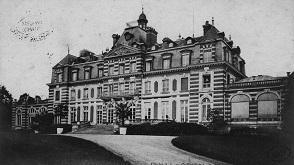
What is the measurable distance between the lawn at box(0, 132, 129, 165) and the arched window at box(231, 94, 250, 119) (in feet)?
60.6

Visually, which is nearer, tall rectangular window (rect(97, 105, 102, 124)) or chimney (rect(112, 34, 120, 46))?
tall rectangular window (rect(97, 105, 102, 124))

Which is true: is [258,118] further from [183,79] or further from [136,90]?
[136,90]

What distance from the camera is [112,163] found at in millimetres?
15656

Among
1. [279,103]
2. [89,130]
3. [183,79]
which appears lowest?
[89,130]

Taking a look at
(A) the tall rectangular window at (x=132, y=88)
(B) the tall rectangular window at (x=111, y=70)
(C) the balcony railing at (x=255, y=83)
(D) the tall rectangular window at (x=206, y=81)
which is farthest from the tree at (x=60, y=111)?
(C) the balcony railing at (x=255, y=83)

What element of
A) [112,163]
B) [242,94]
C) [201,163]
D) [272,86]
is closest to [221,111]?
[242,94]

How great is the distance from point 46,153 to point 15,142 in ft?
6.25

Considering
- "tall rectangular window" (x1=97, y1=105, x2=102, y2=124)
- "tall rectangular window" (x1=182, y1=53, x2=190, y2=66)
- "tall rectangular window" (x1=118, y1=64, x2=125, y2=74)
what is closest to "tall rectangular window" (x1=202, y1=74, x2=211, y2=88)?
"tall rectangular window" (x1=182, y1=53, x2=190, y2=66)

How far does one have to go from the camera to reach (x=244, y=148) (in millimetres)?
20625

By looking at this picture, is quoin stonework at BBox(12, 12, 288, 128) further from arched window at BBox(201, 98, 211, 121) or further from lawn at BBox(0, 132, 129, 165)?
lawn at BBox(0, 132, 129, 165)

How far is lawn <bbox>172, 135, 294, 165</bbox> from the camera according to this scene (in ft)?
54.5

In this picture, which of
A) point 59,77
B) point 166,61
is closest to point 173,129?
point 166,61

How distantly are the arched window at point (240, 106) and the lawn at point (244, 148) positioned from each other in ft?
36.5

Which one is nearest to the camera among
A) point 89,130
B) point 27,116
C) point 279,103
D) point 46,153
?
point 46,153
